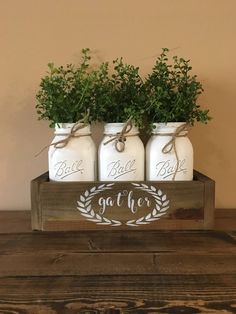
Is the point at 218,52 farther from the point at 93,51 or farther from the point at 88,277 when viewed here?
the point at 88,277

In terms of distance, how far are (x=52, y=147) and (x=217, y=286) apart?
45 centimetres

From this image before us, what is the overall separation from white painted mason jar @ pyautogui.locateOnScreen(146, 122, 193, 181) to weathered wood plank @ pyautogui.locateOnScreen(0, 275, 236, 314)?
10.7 inches

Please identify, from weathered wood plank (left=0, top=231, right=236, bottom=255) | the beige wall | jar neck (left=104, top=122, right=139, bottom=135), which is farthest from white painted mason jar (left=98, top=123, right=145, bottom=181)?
the beige wall

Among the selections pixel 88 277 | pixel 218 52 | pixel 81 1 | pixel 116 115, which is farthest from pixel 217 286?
pixel 81 1

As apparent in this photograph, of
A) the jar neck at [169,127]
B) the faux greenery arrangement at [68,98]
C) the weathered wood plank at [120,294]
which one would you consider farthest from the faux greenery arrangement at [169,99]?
the weathered wood plank at [120,294]

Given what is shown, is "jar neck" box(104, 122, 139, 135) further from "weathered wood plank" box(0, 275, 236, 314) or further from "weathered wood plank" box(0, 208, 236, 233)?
"weathered wood plank" box(0, 275, 236, 314)

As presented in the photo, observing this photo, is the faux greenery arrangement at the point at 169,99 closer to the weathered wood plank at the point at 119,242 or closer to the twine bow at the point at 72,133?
the twine bow at the point at 72,133

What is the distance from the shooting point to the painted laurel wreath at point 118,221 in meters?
0.70

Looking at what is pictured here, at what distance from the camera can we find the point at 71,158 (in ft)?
2.38

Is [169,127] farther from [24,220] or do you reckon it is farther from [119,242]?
[24,220]

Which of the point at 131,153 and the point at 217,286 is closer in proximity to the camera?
the point at 217,286

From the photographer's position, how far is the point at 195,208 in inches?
27.9

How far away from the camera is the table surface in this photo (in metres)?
0.43

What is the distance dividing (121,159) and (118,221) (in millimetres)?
133
